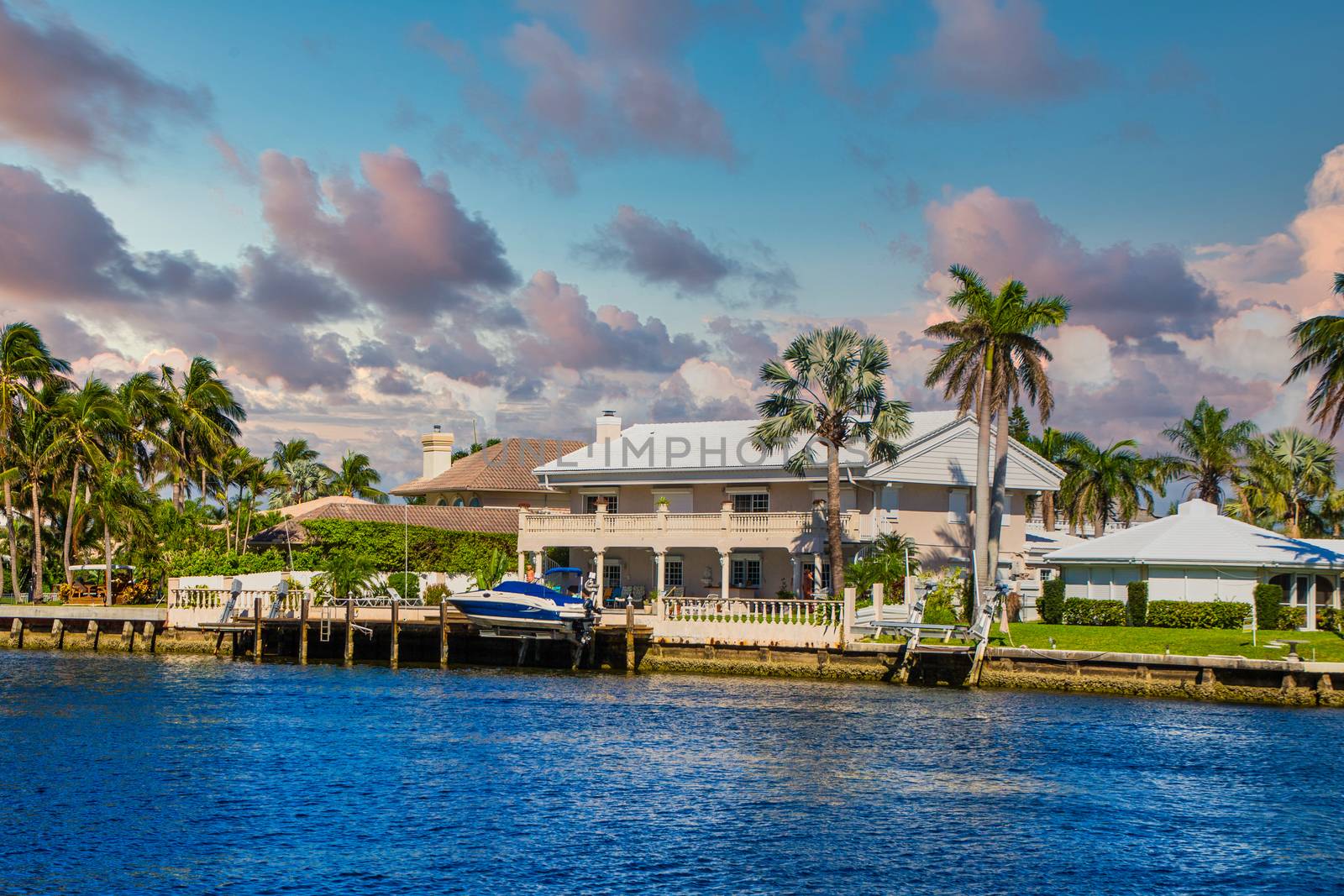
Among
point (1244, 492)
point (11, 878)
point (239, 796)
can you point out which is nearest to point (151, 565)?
Answer: point (239, 796)

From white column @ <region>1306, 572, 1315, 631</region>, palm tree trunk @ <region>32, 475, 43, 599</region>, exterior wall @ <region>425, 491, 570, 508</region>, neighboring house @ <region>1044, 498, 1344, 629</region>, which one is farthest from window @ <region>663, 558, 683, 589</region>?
palm tree trunk @ <region>32, 475, 43, 599</region>

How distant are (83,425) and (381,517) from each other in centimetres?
1474

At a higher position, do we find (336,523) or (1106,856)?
(336,523)

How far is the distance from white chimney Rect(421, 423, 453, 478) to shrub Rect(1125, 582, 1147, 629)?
46.8 metres

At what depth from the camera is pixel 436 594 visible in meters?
62.8

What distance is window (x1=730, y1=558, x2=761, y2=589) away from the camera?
61719 millimetres

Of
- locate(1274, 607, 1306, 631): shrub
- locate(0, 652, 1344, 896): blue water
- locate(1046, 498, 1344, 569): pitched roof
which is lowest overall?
locate(0, 652, 1344, 896): blue water

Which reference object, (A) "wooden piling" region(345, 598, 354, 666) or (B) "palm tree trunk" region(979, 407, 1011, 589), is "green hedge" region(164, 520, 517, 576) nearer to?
(A) "wooden piling" region(345, 598, 354, 666)

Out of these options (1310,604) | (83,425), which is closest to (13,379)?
(83,425)

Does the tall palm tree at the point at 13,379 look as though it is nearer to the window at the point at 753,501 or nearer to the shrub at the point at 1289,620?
the window at the point at 753,501

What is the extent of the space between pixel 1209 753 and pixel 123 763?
25441 mm

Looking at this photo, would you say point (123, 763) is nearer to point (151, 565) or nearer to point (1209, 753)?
point (1209, 753)

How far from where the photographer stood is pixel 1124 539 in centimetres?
5922

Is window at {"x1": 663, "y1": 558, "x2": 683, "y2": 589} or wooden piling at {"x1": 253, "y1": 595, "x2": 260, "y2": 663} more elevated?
window at {"x1": 663, "y1": 558, "x2": 683, "y2": 589}
